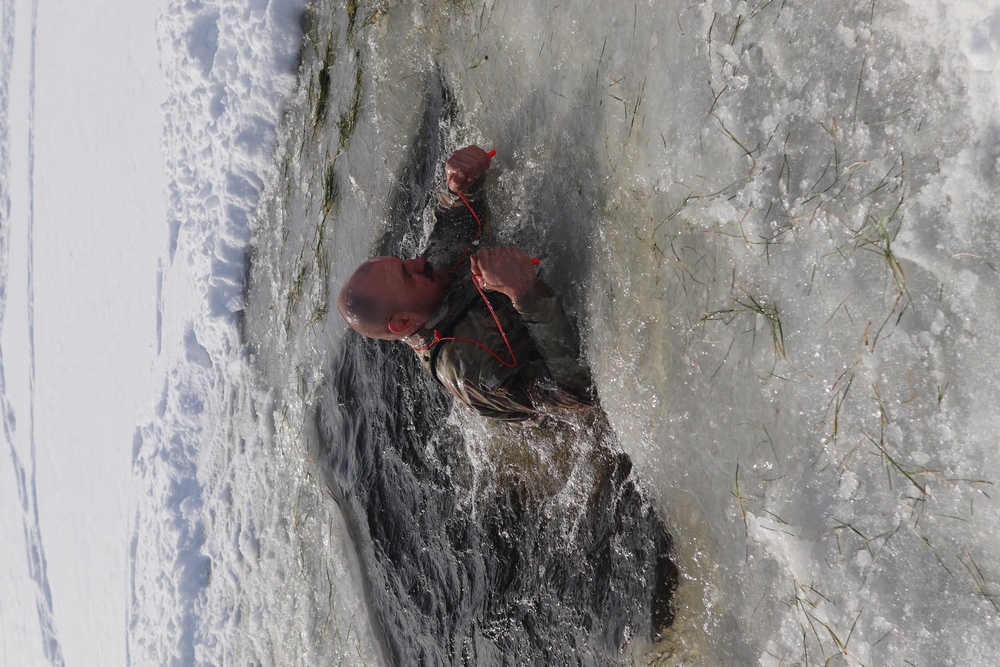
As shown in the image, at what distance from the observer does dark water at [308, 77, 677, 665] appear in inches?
135

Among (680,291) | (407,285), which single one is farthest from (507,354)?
(680,291)

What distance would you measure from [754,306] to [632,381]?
2.47ft

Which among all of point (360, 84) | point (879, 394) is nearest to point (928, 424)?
point (879, 394)

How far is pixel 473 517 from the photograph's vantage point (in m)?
4.17

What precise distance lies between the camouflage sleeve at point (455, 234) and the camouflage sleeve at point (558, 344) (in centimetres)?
75

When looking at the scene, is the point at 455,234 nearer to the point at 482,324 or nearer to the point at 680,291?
the point at 482,324

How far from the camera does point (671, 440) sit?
9.96 ft

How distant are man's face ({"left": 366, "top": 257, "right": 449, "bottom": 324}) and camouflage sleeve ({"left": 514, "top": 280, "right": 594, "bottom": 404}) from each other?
0.44m

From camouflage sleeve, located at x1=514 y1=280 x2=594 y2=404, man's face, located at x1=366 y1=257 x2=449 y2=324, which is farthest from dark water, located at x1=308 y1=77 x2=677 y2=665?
man's face, located at x1=366 y1=257 x2=449 y2=324

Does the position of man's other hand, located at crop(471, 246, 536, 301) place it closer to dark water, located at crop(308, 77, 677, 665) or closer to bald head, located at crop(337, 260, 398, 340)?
bald head, located at crop(337, 260, 398, 340)

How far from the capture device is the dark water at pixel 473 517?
342 centimetres

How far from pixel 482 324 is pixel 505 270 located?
386 mm

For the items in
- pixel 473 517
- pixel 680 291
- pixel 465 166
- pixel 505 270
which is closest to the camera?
pixel 680 291

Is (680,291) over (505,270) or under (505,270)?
over
